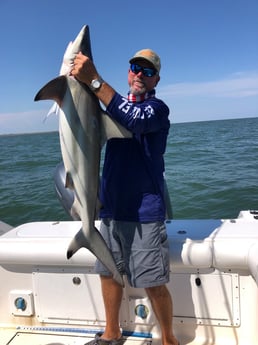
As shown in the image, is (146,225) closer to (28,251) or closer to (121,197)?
(121,197)

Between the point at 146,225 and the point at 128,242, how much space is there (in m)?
0.19

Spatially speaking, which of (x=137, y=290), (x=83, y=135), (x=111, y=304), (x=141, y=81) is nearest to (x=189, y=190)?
(x=137, y=290)

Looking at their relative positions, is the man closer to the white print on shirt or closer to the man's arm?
the white print on shirt

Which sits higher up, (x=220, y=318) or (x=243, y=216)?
(x=243, y=216)

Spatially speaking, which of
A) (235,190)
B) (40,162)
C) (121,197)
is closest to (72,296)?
(121,197)

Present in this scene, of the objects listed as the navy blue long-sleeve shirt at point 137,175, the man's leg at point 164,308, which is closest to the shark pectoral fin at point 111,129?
the navy blue long-sleeve shirt at point 137,175

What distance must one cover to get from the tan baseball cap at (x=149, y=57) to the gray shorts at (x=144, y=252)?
110 cm

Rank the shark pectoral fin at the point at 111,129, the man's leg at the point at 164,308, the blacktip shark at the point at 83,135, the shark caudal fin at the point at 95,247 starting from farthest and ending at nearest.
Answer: the man's leg at the point at 164,308, the shark caudal fin at the point at 95,247, the shark pectoral fin at the point at 111,129, the blacktip shark at the point at 83,135

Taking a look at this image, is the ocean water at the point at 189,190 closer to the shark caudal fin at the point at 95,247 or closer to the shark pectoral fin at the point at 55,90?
the shark caudal fin at the point at 95,247

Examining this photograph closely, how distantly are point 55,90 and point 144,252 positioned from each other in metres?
1.23

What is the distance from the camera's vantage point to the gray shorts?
2.57 meters

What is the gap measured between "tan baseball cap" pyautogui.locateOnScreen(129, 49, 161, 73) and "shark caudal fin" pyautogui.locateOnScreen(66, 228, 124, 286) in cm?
118

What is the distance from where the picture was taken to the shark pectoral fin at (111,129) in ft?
7.78

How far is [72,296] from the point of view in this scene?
3.13 m
